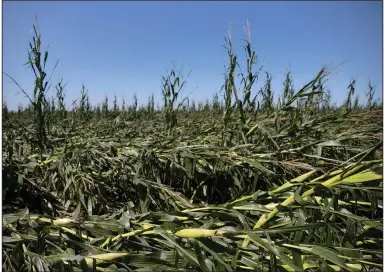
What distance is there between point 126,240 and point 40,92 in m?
1.72

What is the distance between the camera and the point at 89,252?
987 mm

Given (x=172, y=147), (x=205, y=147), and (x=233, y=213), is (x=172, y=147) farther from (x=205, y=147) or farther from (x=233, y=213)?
(x=233, y=213)

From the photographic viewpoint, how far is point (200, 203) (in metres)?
1.96

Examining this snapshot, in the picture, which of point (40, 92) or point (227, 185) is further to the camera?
point (40, 92)

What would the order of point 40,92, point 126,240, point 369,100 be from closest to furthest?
1. point 126,240
2. point 40,92
3. point 369,100

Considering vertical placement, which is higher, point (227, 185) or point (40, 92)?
point (40, 92)

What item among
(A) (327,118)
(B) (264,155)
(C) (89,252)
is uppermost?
(A) (327,118)

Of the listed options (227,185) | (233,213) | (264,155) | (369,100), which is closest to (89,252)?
(233,213)

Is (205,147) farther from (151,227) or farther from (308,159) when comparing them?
(151,227)

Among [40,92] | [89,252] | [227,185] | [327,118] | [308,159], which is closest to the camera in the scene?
[89,252]

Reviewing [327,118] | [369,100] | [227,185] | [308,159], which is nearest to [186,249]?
[227,185]

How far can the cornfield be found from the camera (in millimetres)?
988

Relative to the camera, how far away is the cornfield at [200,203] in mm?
A: 988

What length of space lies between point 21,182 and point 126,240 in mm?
895
